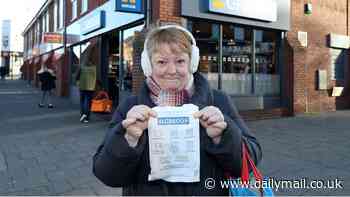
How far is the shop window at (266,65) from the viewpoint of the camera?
1180cm

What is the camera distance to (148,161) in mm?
1836

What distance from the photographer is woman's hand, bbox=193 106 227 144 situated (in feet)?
5.59

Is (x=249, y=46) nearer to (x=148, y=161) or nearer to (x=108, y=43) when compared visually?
(x=108, y=43)

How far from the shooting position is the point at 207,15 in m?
9.77

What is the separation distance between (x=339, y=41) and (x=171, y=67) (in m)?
14.4

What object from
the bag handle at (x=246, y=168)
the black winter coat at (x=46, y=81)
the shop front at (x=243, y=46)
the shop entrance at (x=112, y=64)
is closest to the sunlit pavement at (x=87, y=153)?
the shop front at (x=243, y=46)

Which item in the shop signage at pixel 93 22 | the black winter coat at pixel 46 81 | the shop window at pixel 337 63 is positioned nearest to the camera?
the shop signage at pixel 93 22

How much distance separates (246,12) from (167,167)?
9383mm

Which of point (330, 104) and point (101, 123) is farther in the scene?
point (330, 104)

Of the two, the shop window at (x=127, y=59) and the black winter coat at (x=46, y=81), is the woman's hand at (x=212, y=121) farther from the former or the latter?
the black winter coat at (x=46, y=81)

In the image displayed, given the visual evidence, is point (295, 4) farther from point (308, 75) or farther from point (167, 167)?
point (167, 167)

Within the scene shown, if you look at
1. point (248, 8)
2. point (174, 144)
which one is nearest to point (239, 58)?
point (248, 8)

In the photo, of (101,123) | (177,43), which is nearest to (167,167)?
(177,43)

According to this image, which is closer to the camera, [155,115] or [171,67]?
[155,115]
